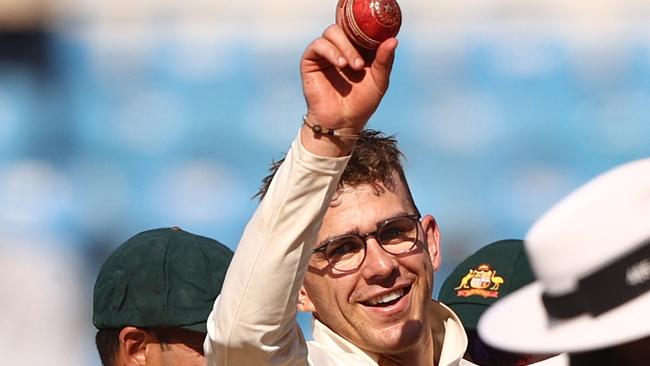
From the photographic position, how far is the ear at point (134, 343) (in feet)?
Answer: 12.2

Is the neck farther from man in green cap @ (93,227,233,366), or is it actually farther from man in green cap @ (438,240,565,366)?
man in green cap @ (438,240,565,366)

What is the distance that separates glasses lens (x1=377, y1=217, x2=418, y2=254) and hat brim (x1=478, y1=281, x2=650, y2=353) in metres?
1.63

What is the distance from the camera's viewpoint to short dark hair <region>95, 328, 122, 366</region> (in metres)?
3.77

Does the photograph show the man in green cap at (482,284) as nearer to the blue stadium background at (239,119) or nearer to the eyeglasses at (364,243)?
the eyeglasses at (364,243)

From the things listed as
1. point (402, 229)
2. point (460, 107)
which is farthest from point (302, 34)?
point (402, 229)

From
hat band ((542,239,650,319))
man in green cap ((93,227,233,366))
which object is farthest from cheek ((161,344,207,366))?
hat band ((542,239,650,319))

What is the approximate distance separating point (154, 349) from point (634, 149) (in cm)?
375

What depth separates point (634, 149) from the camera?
689 cm

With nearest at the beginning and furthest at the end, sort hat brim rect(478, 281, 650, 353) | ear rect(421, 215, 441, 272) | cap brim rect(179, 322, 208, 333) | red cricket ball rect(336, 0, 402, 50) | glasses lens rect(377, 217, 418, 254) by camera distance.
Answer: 1. hat brim rect(478, 281, 650, 353)
2. red cricket ball rect(336, 0, 402, 50)
3. cap brim rect(179, 322, 208, 333)
4. glasses lens rect(377, 217, 418, 254)
5. ear rect(421, 215, 441, 272)

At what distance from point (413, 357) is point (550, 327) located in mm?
1784

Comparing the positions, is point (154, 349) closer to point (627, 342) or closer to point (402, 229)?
point (402, 229)

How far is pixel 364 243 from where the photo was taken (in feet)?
12.4

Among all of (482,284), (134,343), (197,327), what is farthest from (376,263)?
(482,284)

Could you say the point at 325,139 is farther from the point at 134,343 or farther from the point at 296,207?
the point at 134,343
